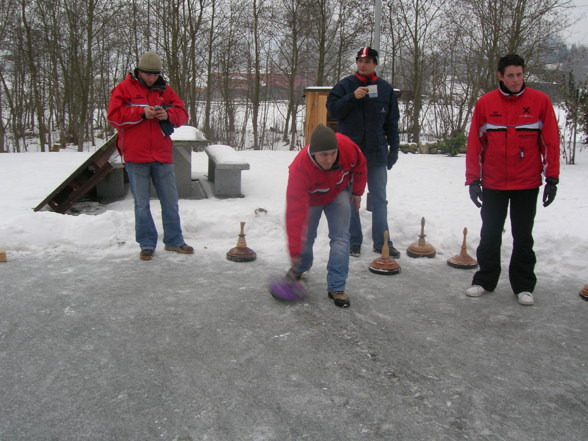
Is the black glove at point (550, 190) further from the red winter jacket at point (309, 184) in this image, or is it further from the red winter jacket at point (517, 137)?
the red winter jacket at point (309, 184)

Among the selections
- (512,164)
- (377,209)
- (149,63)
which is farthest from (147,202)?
(512,164)

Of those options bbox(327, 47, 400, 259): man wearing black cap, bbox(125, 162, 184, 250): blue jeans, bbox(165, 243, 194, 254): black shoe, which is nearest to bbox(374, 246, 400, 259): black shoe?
bbox(327, 47, 400, 259): man wearing black cap

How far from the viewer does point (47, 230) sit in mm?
5531

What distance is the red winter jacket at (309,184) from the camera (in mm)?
3912

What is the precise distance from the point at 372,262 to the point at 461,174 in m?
6.23

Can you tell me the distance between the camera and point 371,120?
5.28 meters

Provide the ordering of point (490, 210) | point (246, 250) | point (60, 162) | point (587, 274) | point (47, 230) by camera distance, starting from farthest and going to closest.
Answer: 1. point (60, 162)
2. point (47, 230)
3. point (246, 250)
4. point (587, 274)
5. point (490, 210)

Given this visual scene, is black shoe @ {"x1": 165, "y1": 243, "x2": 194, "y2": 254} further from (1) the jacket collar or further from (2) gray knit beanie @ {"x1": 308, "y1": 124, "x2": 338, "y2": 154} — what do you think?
(1) the jacket collar

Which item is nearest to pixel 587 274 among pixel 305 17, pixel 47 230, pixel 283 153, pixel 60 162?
pixel 47 230

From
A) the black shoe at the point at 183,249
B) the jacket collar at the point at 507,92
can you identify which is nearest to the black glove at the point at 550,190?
the jacket collar at the point at 507,92

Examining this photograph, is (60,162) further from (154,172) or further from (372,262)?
(372,262)

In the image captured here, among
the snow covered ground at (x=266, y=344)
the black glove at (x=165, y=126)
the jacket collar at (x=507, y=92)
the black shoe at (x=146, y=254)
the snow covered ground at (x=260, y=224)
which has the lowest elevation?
the snow covered ground at (x=266, y=344)

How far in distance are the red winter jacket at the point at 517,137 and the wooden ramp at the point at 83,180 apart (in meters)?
4.62

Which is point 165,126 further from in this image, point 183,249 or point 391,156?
point 391,156
